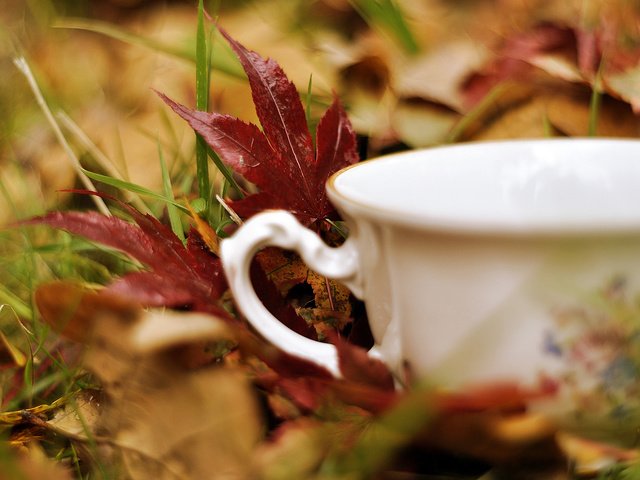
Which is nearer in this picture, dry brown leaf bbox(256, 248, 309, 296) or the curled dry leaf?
the curled dry leaf

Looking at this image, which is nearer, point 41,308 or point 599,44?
point 41,308

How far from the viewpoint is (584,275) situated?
373 mm

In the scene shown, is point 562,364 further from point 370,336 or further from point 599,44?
point 599,44

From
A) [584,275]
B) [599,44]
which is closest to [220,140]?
[584,275]

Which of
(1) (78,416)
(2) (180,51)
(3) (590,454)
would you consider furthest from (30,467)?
(2) (180,51)

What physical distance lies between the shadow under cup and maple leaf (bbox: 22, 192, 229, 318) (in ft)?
0.35

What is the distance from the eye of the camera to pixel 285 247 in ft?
1.49

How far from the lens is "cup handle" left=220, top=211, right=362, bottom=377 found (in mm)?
439

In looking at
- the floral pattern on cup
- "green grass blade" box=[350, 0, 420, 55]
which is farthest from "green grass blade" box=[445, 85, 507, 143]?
the floral pattern on cup

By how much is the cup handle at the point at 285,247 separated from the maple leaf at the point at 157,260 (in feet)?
0.07

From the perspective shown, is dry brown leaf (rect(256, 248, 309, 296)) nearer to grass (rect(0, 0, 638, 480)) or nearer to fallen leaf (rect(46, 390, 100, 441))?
grass (rect(0, 0, 638, 480))

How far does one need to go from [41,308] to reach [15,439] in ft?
0.34

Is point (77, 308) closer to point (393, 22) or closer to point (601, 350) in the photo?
point (601, 350)

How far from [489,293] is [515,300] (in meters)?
0.01
